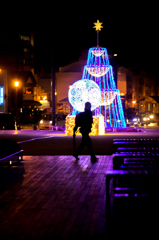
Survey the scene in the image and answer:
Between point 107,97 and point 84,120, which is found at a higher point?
point 107,97

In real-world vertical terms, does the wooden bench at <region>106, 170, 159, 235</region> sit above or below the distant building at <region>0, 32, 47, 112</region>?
below

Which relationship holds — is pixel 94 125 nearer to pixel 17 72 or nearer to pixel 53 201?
pixel 53 201

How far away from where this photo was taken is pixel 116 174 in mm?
4754

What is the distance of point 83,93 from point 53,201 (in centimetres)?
1379

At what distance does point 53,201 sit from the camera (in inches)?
245

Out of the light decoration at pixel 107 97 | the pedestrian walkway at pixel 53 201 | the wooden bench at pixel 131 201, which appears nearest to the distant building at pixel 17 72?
the light decoration at pixel 107 97

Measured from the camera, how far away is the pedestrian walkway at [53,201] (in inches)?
181

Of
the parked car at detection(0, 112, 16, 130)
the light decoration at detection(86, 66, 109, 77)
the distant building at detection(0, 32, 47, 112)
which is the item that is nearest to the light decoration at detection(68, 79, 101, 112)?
the light decoration at detection(86, 66, 109, 77)

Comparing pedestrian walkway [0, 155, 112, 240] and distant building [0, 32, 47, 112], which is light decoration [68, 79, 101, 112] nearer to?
pedestrian walkway [0, 155, 112, 240]

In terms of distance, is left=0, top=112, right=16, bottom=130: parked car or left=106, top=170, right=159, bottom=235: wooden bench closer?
left=106, top=170, right=159, bottom=235: wooden bench

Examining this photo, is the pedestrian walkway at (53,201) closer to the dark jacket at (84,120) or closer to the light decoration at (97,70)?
the dark jacket at (84,120)

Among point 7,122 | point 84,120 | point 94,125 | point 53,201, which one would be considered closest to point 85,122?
point 84,120

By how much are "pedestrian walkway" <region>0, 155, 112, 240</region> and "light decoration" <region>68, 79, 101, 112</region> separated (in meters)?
9.46

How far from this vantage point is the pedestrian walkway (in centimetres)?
460
